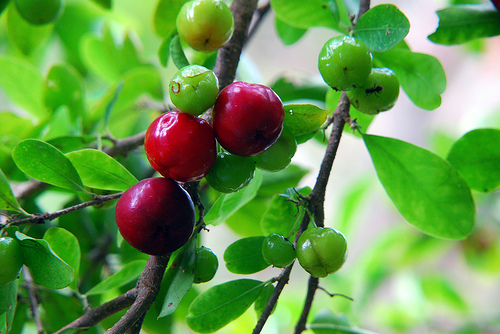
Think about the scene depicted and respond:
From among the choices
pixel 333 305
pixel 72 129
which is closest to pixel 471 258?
pixel 333 305

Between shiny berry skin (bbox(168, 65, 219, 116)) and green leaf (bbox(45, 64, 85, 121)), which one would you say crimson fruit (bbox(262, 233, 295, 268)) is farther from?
green leaf (bbox(45, 64, 85, 121))

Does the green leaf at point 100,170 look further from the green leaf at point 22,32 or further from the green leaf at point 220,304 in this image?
the green leaf at point 22,32

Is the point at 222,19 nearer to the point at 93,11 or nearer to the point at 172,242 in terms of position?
the point at 172,242

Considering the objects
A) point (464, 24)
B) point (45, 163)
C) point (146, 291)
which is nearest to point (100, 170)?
point (45, 163)

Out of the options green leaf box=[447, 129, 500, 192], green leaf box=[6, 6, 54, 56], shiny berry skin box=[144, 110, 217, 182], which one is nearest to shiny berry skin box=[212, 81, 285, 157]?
shiny berry skin box=[144, 110, 217, 182]

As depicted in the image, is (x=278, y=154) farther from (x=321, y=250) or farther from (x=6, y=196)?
(x=6, y=196)

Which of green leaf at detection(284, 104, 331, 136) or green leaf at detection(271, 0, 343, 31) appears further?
green leaf at detection(271, 0, 343, 31)
